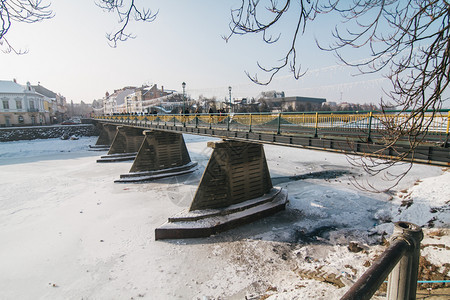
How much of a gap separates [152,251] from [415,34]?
9.83 meters

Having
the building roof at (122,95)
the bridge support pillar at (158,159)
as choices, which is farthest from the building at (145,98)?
the bridge support pillar at (158,159)

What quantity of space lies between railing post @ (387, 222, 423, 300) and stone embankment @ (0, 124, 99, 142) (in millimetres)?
53800

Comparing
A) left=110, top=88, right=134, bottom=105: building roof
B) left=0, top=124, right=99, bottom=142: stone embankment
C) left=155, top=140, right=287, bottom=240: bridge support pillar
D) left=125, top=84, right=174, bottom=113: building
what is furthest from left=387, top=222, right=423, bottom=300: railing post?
left=110, top=88, right=134, bottom=105: building roof

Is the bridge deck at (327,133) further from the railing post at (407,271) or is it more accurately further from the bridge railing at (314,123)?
the railing post at (407,271)

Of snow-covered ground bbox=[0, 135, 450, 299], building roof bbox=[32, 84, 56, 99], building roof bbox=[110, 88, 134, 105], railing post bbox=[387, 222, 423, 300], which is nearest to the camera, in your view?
railing post bbox=[387, 222, 423, 300]

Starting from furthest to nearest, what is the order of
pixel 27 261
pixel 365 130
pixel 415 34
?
pixel 27 261
pixel 365 130
pixel 415 34

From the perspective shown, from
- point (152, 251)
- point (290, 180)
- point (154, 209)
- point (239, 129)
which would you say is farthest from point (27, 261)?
point (290, 180)

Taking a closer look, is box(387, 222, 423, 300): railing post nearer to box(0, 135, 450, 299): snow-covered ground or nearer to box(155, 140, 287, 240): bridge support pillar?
box(0, 135, 450, 299): snow-covered ground

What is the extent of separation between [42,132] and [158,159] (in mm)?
36515

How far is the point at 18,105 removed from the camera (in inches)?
1897

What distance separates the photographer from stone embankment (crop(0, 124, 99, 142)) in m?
40.1

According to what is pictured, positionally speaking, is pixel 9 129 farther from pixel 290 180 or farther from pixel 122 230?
pixel 290 180

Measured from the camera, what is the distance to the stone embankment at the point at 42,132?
4006 centimetres

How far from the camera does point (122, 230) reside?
10875 mm
